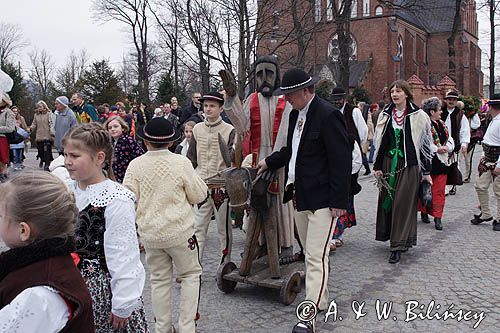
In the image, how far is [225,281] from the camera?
17.7ft

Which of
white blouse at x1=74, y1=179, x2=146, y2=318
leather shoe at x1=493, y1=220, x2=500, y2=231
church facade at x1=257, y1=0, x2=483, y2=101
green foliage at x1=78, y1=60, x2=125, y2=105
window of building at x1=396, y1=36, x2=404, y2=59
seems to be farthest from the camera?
window of building at x1=396, y1=36, x2=404, y2=59

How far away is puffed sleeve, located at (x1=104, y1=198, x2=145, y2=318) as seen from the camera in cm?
266

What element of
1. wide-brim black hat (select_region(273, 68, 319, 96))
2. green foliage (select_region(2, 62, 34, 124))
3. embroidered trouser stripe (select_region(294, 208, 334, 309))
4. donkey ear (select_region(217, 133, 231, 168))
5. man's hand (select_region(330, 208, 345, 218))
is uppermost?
green foliage (select_region(2, 62, 34, 124))

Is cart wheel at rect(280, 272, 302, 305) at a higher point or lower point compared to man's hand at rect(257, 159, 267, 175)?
lower

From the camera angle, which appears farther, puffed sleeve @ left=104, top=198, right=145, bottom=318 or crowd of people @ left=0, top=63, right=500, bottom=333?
puffed sleeve @ left=104, top=198, right=145, bottom=318

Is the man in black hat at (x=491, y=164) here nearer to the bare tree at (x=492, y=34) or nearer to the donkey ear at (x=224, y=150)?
the donkey ear at (x=224, y=150)

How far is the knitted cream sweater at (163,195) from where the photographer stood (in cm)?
401

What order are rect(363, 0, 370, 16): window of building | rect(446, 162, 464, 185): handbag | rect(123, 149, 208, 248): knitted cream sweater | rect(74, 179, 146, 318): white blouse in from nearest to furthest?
rect(74, 179, 146, 318): white blouse
rect(123, 149, 208, 248): knitted cream sweater
rect(446, 162, 464, 185): handbag
rect(363, 0, 370, 16): window of building

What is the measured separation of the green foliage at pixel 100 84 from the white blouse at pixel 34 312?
3115 centimetres

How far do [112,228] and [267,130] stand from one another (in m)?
2.94

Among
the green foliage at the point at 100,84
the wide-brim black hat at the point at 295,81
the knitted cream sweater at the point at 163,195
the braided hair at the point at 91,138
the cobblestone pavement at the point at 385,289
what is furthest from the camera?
the green foliage at the point at 100,84

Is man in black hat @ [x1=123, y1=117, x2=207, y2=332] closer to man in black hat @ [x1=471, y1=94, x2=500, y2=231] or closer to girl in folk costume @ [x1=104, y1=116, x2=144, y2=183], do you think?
girl in folk costume @ [x1=104, y1=116, x2=144, y2=183]

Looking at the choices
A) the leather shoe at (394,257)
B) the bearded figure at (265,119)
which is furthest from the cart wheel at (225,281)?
the leather shoe at (394,257)

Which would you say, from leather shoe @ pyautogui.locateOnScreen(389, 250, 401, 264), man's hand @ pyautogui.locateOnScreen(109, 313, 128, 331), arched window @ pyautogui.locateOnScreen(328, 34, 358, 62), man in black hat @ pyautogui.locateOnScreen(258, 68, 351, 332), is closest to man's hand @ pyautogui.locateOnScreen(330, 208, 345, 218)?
man in black hat @ pyautogui.locateOnScreen(258, 68, 351, 332)
